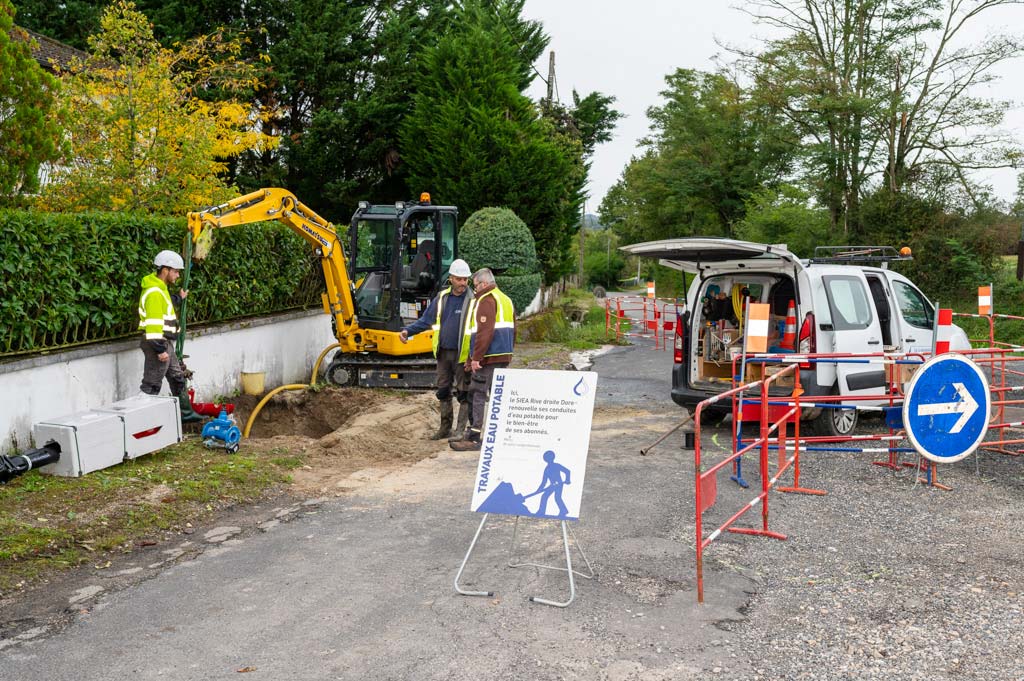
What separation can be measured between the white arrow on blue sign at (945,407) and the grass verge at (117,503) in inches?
221

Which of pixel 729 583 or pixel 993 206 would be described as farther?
pixel 993 206

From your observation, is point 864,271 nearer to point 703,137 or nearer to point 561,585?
point 561,585

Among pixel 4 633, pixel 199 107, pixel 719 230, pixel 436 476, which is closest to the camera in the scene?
pixel 4 633

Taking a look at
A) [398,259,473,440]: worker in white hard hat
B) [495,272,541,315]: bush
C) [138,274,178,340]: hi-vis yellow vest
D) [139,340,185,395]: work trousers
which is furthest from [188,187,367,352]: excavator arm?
[495,272,541,315]: bush

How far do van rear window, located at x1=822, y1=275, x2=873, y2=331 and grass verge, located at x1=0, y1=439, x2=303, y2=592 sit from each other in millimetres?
6083

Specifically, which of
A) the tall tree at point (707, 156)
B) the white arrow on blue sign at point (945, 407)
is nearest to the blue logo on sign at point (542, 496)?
the white arrow on blue sign at point (945, 407)

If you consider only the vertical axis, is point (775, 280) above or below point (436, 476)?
above

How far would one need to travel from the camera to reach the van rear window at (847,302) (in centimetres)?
989

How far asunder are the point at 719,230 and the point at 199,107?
38.1 m

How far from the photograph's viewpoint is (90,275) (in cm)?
957

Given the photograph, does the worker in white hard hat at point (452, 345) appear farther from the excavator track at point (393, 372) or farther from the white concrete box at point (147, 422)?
the white concrete box at point (147, 422)

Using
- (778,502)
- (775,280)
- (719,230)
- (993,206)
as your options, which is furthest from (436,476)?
(719,230)

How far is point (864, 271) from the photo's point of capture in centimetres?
1063

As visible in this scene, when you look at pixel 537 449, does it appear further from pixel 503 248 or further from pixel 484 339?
pixel 503 248
